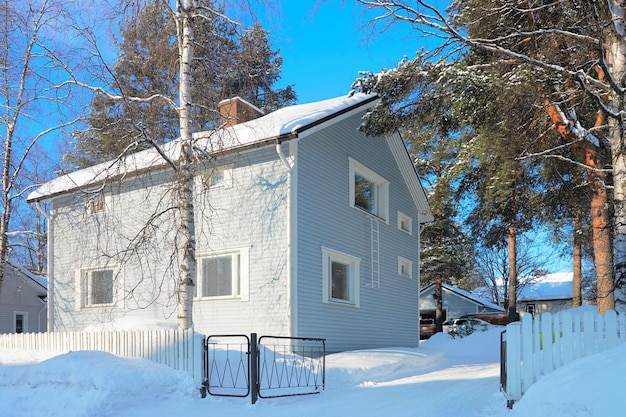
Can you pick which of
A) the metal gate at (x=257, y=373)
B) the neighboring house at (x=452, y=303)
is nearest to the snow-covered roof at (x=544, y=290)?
the neighboring house at (x=452, y=303)

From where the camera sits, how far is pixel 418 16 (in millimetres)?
9891

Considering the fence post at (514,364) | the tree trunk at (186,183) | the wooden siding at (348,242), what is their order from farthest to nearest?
the wooden siding at (348,242), the tree trunk at (186,183), the fence post at (514,364)

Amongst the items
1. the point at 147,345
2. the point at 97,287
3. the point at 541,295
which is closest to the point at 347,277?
the point at 147,345

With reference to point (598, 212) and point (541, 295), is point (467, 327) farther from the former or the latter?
point (541, 295)

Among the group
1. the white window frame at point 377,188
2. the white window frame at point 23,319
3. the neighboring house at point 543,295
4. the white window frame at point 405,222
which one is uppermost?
the white window frame at point 377,188

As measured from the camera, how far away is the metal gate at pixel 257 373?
27.7ft

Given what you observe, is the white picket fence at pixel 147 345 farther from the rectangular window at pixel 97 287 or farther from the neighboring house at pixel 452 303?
the neighboring house at pixel 452 303

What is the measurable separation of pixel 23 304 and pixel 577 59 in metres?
25.7

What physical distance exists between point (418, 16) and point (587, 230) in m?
12.1

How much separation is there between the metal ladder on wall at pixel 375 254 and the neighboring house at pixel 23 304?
16.2 metres

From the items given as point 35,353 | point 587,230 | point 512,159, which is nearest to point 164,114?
point 35,353

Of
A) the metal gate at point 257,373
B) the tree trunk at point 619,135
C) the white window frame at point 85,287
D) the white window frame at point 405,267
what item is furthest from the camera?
the white window frame at point 405,267

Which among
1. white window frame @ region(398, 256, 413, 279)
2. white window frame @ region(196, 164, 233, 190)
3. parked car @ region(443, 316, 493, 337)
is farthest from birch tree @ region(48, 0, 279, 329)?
parked car @ region(443, 316, 493, 337)

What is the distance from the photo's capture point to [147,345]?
9.79 meters
